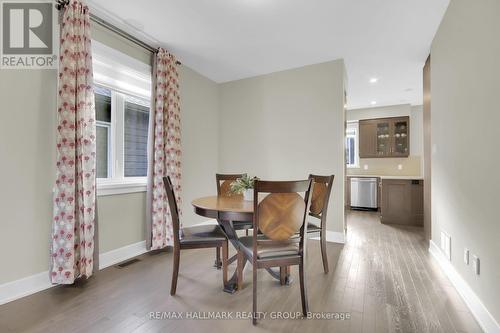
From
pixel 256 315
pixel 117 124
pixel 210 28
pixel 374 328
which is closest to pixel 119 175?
pixel 117 124

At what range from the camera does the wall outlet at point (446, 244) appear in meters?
2.43

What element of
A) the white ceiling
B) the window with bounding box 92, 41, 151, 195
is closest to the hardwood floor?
the window with bounding box 92, 41, 151, 195

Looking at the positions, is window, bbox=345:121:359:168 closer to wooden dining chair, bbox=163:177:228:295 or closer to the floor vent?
wooden dining chair, bbox=163:177:228:295

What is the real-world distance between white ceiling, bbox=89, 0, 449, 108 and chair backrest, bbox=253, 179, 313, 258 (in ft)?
6.12

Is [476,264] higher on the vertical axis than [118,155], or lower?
lower

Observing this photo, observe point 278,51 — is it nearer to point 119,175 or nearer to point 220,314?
point 119,175

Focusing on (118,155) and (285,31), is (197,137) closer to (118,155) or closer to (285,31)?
(118,155)

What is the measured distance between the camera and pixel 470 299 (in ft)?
6.10

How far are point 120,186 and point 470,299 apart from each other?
343 cm

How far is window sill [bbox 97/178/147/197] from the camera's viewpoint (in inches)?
104

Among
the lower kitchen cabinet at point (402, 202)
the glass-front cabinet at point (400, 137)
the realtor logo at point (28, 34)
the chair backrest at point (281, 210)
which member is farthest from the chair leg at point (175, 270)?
the glass-front cabinet at point (400, 137)

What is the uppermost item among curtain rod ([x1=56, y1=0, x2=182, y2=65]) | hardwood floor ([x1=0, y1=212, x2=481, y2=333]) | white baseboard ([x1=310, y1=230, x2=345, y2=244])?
curtain rod ([x1=56, y1=0, x2=182, y2=65])

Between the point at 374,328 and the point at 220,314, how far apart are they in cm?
106

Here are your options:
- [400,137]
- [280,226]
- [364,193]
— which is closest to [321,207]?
[280,226]
